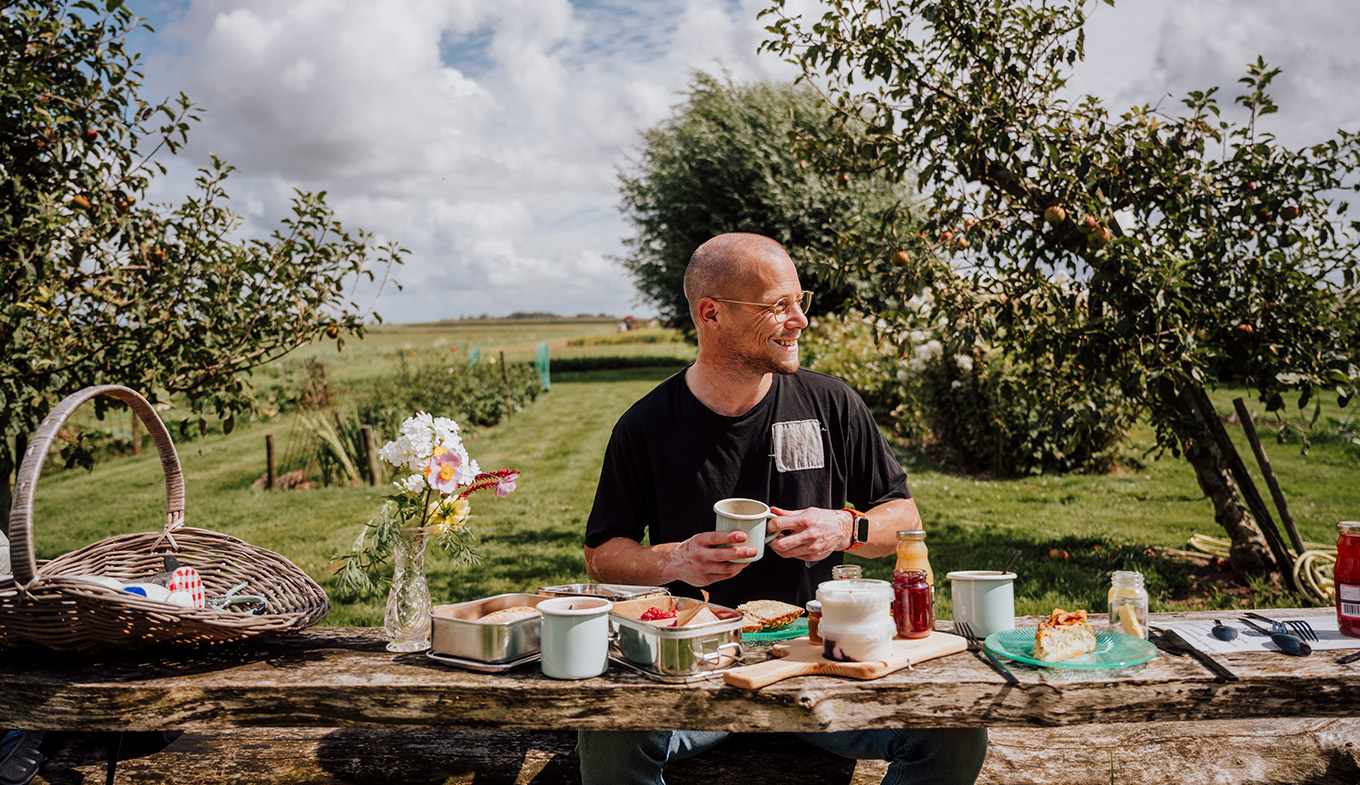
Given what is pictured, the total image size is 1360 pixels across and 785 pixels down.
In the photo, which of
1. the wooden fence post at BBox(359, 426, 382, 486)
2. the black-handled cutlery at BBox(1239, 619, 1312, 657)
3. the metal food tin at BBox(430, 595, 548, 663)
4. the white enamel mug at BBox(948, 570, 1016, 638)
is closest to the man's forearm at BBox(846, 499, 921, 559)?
the white enamel mug at BBox(948, 570, 1016, 638)

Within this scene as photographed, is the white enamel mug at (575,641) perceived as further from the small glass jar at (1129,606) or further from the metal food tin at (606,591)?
the small glass jar at (1129,606)

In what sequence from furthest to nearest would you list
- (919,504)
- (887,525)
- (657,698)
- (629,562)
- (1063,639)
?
(919,504) → (887,525) → (629,562) → (1063,639) → (657,698)

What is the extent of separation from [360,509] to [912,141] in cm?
613

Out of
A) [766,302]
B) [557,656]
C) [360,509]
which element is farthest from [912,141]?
[360,509]

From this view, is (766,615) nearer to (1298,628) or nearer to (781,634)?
(781,634)

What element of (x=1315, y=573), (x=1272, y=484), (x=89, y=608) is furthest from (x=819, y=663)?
(x=1272, y=484)

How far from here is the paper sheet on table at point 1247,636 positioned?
2.21 meters

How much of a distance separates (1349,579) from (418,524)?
2.43 meters

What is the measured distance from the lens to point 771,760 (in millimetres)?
2775

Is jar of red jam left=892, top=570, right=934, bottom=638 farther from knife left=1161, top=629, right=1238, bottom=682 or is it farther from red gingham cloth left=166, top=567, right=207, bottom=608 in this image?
red gingham cloth left=166, top=567, right=207, bottom=608

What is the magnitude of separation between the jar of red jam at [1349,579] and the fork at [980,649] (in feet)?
3.06

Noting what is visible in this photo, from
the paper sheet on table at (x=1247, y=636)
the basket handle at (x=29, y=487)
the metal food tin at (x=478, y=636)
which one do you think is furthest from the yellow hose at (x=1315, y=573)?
the basket handle at (x=29, y=487)

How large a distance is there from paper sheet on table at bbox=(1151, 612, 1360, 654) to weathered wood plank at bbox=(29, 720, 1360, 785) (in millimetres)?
676

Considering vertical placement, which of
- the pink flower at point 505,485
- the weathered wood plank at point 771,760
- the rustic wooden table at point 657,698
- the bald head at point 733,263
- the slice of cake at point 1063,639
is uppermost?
the bald head at point 733,263
